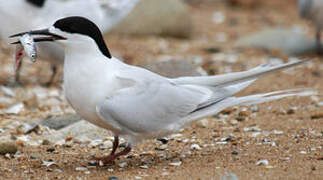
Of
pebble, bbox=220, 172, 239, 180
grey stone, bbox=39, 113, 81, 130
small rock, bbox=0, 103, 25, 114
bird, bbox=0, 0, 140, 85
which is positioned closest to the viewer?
pebble, bbox=220, 172, 239, 180

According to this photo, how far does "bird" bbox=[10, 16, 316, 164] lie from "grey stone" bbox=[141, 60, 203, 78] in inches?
63.6

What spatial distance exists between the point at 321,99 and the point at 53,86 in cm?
270

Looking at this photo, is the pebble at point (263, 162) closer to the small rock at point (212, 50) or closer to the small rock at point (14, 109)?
the small rock at point (14, 109)

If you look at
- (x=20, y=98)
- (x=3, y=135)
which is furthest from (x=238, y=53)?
(x=3, y=135)

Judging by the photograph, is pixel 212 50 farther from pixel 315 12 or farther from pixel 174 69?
pixel 174 69

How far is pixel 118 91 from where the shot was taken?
3.47 metres

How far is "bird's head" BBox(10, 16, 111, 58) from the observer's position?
3.42 m

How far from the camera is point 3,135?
4492 mm

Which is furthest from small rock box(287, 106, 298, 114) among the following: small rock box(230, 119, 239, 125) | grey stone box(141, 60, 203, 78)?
grey stone box(141, 60, 203, 78)

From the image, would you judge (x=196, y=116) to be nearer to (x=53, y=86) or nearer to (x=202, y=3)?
(x=53, y=86)

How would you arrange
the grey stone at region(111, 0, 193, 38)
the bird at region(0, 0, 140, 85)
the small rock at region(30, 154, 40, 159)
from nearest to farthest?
the small rock at region(30, 154, 40, 159) < the bird at region(0, 0, 140, 85) < the grey stone at region(111, 0, 193, 38)

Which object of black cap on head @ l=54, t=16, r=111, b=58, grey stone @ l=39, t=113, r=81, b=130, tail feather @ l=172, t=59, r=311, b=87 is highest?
black cap on head @ l=54, t=16, r=111, b=58

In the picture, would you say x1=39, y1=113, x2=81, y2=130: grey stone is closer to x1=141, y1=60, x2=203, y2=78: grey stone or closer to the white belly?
x1=141, y1=60, x2=203, y2=78: grey stone

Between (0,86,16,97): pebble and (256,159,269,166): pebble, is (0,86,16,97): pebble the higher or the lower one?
the higher one
